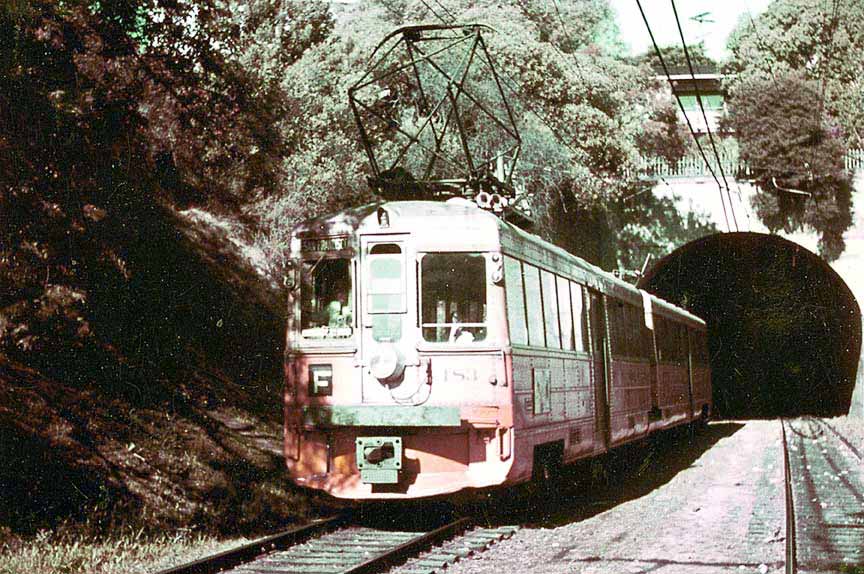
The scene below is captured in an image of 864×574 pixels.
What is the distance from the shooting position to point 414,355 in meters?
10.6

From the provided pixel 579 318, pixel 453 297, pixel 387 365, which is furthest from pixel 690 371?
pixel 387 365

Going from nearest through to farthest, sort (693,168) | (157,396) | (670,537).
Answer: (670,537) < (157,396) < (693,168)

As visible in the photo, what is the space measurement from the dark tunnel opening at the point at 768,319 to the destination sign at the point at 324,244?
2426 centimetres

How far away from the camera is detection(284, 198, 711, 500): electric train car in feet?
34.1

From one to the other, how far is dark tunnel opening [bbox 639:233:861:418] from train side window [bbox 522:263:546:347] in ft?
75.4

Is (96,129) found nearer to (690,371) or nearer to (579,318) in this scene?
(579,318)

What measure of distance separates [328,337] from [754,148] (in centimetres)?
2705

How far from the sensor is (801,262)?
3694 cm

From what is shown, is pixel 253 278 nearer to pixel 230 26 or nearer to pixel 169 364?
pixel 169 364

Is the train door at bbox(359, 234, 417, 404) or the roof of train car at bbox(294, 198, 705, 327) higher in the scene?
the roof of train car at bbox(294, 198, 705, 327)

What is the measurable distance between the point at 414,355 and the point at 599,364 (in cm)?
447

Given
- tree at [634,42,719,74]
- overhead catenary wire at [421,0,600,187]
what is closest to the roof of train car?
overhead catenary wire at [421,0,600,187]

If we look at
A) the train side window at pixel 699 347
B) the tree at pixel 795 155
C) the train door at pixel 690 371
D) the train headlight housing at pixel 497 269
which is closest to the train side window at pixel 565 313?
the train headlight housing at pixel 497 269

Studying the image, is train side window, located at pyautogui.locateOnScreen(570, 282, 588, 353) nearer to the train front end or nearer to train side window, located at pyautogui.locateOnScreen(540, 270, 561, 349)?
train side window, located at pyautogui.locateOnScreen(540, 270, 561, 349)
